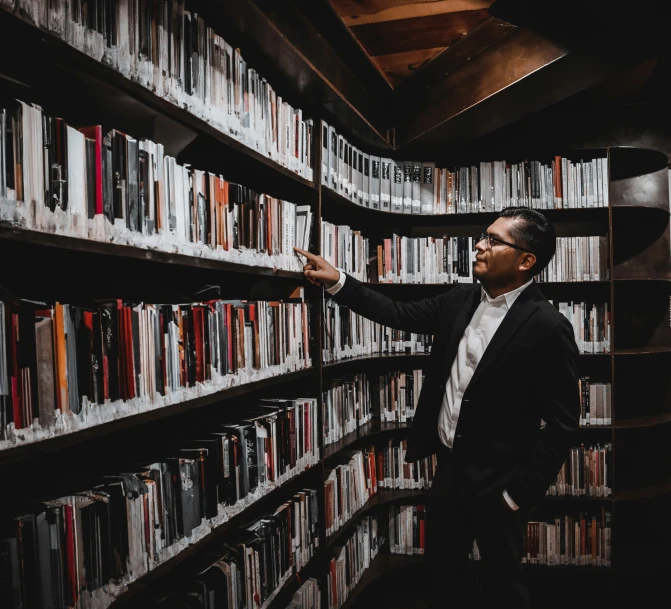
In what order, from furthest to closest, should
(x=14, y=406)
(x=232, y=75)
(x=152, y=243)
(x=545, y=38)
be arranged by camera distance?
(x=545, y=38) < (x=232, y=75) < (x=152, y=243) < (x=14, y=406)

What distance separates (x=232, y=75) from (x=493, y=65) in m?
1.34

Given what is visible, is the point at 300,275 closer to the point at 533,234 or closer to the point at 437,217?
the point at 533,234

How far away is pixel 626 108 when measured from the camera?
3115mm

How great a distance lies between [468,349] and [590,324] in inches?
47.0

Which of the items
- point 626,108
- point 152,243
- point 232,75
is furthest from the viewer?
point 626,108

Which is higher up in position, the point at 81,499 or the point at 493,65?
the point at 493,65

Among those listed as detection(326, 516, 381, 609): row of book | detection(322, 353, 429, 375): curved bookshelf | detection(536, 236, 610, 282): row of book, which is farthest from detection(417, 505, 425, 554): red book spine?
detection(536, 236, 610, 282): row of book

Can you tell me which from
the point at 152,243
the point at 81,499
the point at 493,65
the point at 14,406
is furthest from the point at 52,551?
the point at 493,65

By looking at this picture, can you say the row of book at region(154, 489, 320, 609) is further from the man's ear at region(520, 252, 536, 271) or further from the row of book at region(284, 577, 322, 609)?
the man's ear at region(520, 252, 536, 271)

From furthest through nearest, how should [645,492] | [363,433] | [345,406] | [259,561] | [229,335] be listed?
[645,492] → [363,433] → [345,406] → [259,561] → [229,335]

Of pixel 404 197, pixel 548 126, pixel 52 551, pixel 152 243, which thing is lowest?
pixel 52 551

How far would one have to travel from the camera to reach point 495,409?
1899 millimetres

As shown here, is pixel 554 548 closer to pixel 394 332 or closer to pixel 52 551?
pixel 394 332

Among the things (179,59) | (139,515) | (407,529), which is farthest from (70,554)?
(407,529)
